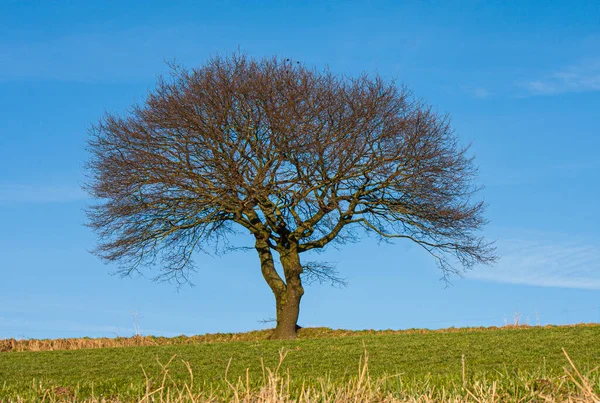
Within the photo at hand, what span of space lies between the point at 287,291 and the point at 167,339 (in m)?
4.73

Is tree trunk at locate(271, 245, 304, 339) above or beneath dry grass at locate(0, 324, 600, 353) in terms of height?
above

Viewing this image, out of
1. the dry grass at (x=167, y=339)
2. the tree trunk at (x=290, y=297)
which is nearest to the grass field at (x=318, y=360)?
the dry grass at (x=167, y=339)

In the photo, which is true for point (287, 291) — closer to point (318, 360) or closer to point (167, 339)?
point (167, 339)

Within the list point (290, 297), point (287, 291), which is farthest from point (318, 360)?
point (287, 291)

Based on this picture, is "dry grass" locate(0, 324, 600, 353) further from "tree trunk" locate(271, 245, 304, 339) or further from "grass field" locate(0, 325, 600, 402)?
"grass field" locate(0, 325, 600, 402)

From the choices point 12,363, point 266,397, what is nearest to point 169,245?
point 12,363

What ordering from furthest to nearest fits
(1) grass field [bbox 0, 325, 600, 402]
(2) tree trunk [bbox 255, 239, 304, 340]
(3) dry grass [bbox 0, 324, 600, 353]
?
1. (2) tree trunk [bbox 255, 239, 304, 340]
2. (3) dry grass [bbox 0, 324, 600, 353]
3. (1) grass field [bbox 0, 325, 600, 402]

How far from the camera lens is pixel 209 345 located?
1611 centimetres

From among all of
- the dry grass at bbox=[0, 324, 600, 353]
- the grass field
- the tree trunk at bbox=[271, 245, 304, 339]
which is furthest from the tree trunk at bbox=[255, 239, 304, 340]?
the grass field

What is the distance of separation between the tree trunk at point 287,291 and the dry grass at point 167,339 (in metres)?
0.80

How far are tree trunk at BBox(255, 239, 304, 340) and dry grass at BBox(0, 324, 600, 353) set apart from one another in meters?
0.80

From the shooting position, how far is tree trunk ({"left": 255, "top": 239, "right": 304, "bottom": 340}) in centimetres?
2008

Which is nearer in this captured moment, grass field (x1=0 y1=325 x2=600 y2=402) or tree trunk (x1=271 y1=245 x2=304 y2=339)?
grass field (x1=0 y1=325 x2=600 y2=402)

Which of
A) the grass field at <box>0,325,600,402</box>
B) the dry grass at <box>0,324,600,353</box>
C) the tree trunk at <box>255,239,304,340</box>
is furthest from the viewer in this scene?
the tree trunk at <box>255,239,304,340</box>
